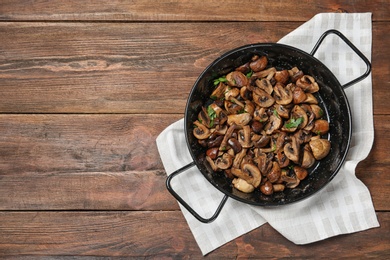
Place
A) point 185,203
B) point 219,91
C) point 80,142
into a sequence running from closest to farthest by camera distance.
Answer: point 185,203 → point 219,91 → point 80,142

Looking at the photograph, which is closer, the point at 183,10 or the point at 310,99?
the point at 310,99

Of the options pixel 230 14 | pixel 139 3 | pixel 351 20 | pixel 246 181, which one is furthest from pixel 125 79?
pixel 351 20

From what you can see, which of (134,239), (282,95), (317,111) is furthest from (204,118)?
(134,239)

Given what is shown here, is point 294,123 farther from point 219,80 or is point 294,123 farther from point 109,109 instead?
point 109,109

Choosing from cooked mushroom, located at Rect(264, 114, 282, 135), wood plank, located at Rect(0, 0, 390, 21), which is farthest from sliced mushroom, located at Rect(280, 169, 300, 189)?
wood plank, located at Rect(0, 0, 390, 21)

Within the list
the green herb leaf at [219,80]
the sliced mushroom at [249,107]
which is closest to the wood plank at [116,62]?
the green herb leaf at [219,80]

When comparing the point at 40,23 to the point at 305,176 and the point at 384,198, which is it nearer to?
the point at 305,176

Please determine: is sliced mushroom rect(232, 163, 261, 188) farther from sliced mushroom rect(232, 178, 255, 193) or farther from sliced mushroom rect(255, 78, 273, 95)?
sliced mushroom rect(255, 78, 273, 95)

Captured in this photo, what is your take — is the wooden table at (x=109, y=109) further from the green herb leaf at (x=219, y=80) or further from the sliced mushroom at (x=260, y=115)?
the sliced mushroom at (x=260, y=115)
